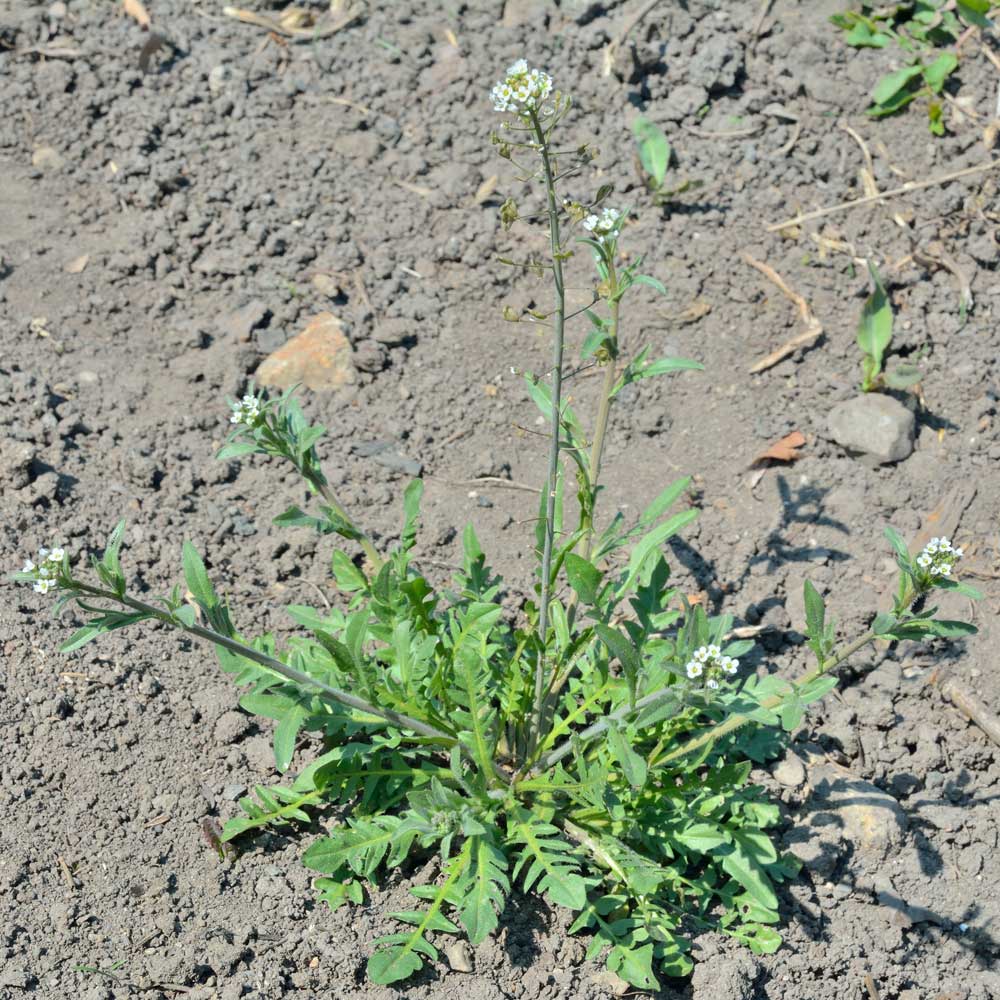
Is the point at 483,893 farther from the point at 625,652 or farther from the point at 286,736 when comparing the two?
the point at 625,652

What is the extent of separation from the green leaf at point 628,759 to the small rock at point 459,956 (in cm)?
91

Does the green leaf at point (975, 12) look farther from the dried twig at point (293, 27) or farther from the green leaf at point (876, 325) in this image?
the dried twig at point (293, 27)

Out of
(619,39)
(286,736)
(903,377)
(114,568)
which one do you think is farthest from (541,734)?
(619,39)

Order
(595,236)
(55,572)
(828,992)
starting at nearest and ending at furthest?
(55,572)
(595,236)
(828,992)

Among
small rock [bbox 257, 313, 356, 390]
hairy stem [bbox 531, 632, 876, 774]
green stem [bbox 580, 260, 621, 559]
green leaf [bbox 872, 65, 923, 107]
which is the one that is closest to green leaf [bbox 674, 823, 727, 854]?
hairy stem [bbox 531, 632, 876, 774]

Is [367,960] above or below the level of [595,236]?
below

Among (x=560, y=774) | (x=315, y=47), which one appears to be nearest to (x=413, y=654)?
(x=560, y=774)

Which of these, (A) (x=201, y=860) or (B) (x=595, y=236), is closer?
(B) (x=595, y=236)

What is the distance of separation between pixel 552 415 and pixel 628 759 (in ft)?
2.88

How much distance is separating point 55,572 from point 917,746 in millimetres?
2849

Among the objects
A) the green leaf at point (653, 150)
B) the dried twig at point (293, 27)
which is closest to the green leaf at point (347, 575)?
the green leaf at point (653, 150)

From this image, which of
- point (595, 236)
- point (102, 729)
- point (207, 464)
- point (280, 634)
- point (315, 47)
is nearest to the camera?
point (595, 236)

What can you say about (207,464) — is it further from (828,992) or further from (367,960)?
(828,992)

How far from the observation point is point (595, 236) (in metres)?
3.15
